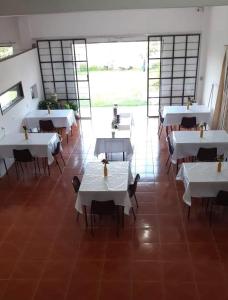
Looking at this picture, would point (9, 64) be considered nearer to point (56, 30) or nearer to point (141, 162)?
point (56, 30)

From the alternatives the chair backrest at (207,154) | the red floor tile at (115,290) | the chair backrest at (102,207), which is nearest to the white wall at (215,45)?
the chair backrest at (207,154)

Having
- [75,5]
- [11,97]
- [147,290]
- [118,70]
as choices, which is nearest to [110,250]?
[147,290]

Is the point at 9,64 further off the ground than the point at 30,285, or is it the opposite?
the point at 9,64

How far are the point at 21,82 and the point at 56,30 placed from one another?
2579 millimetres

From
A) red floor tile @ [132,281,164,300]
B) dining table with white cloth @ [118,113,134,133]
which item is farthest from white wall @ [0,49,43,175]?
red floor tile @ [132,281,164,300]

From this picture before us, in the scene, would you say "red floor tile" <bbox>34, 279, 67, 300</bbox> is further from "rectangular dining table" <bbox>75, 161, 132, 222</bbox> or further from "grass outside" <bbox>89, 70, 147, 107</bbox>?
"grass outside" <bbox>89, 70, 147, 107</bbox>

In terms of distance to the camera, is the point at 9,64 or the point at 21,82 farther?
the point at 21,82

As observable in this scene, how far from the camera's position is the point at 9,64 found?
26.7ft

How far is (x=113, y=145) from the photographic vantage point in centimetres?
749

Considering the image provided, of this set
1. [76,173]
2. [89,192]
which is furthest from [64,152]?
[89,192]

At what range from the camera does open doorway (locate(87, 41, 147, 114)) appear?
16.3 metres

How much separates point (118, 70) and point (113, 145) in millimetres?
12442

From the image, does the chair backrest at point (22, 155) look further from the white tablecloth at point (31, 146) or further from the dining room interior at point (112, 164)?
the white tablecloth at point (31, 146)

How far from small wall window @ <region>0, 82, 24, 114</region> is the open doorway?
6.92 m
